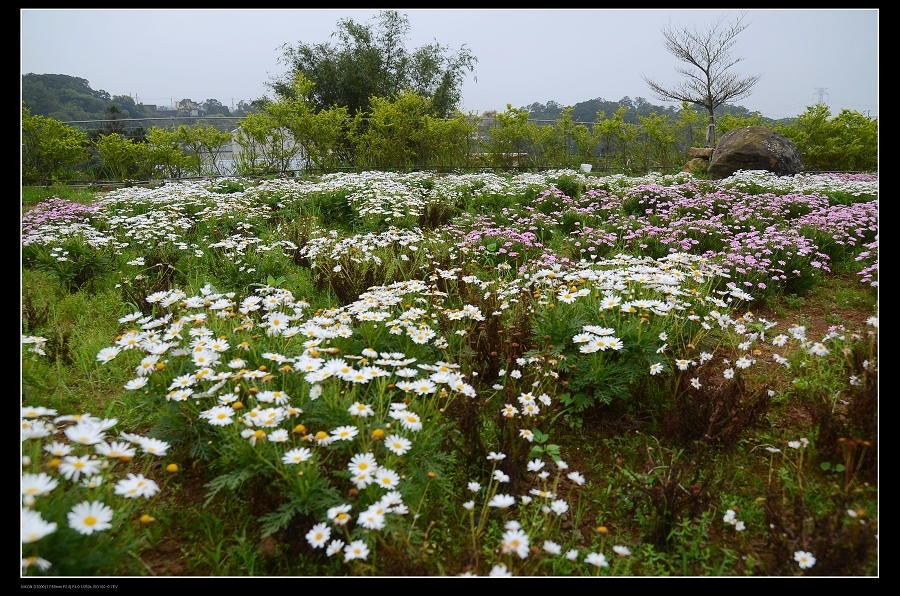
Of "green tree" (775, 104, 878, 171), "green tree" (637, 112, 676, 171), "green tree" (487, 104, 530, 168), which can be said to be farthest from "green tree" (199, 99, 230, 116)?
"green tree" (775, 104, 878, 171)

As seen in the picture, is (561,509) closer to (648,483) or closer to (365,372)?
(648,483)

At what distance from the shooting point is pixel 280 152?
13203 mm

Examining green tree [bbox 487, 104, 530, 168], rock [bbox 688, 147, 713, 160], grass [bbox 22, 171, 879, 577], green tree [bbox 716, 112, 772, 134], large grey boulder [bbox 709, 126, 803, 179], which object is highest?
green tree [bbox 716, 112, 772, 134]

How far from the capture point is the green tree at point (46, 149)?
1158cm

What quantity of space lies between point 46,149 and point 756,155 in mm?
16526

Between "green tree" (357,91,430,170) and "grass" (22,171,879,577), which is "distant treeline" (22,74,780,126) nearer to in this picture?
→ "green tree" (357,91,430,170)

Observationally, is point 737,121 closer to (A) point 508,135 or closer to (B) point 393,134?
(A) point 508,135

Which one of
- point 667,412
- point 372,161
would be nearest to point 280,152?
point 372,161

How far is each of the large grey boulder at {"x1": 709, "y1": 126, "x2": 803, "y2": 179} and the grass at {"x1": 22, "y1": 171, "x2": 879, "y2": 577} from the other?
28.5ft

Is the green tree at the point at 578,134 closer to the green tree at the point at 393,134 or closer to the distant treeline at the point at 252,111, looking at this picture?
the distant treeline at the point at 252,111

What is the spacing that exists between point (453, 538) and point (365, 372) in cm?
71

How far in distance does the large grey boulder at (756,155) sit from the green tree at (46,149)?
1545 centimetres

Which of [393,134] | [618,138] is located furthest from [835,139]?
[393,134]

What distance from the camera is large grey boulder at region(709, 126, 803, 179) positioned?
38.4 feet
